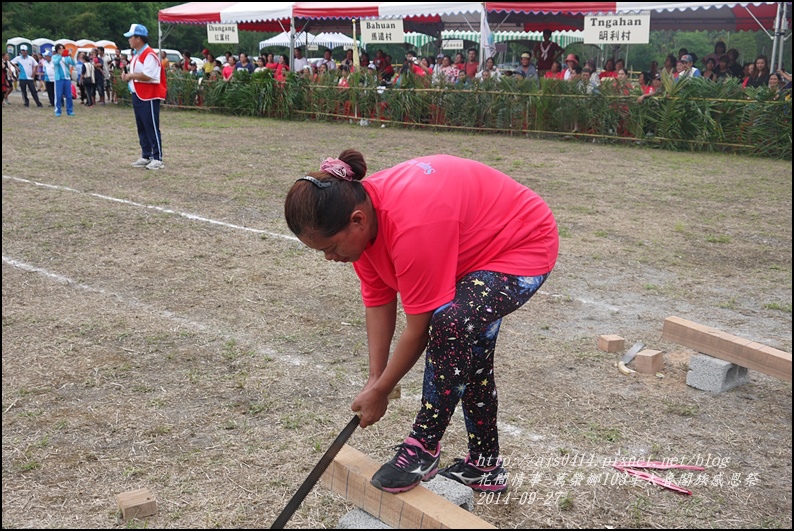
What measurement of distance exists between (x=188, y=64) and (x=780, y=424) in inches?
867

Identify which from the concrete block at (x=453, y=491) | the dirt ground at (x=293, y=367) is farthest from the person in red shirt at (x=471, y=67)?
the concrete block at (x=453, y=491)

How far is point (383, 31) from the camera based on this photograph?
59.4 feet

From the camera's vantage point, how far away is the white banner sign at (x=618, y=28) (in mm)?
15328

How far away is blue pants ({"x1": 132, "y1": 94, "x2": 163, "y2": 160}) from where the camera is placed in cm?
1053

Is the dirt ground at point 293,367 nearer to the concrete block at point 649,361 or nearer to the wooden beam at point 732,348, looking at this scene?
the concrete block at point 649,361

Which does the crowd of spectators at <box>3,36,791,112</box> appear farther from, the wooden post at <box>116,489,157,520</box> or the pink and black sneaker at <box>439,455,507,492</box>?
the wooden post at <box>116,489,157,520</box>

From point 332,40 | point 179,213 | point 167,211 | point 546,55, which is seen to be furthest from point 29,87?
point 179,213

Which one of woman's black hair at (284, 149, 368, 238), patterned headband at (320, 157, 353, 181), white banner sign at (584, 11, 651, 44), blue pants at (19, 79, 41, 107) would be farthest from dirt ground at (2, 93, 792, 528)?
blue pants at (19, 79, 41, 107)

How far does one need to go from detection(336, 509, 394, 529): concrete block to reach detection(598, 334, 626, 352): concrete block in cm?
230

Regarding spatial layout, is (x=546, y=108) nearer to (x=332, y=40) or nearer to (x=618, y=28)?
(x=618, y=28)

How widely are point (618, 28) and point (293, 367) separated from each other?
527 inches

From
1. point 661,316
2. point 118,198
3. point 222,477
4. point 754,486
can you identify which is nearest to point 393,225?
point 222,477

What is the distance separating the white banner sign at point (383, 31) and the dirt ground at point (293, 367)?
9772 millimetres

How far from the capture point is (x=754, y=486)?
3238mm
